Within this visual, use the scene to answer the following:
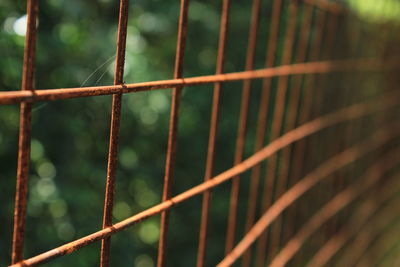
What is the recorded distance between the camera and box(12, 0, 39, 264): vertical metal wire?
663 mm

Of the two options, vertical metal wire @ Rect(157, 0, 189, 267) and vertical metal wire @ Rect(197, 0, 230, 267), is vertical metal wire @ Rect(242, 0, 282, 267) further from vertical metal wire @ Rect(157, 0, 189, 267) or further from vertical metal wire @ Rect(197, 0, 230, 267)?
vertical metal wire @ Rect(157, 0, 189, 267)

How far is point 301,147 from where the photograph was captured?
1.93 metres

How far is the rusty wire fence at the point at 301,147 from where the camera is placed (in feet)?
2.73

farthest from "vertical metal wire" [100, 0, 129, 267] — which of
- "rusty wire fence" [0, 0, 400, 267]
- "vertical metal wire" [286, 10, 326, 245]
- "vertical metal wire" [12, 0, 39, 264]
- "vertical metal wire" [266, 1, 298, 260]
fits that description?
"vertical metal wire" [286, 10, 326, 245]

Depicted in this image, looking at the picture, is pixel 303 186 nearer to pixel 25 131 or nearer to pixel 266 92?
pixel 266 92

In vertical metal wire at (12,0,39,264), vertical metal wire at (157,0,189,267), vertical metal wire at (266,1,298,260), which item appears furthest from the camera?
vertical metal wire at (266,1,298,260)

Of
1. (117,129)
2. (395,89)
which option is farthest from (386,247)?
(117,129)

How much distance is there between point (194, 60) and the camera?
3.89 meters

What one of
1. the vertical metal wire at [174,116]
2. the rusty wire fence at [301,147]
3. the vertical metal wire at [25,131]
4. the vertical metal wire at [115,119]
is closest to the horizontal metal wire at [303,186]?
the rusty wire fence at [301,147]

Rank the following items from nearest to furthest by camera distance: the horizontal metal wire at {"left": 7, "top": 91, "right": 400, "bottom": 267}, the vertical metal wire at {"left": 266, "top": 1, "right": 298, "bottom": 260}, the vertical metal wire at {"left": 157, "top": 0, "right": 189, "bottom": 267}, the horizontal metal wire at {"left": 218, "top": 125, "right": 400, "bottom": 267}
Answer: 1. the horizontal metal wire at {"left": 7, "top": 91, "right": 400, "bottom": 267}
2. the vertical metal wire at {"left": 157, "top": 0, "right": 189, "bottom": 267}
3. the horizontal metal wire at {"left": 218, "top": 125, "right": 400, "bottom": 267}
4. the vertical metal wire at {"left": 266, "top": 1, "right": 298, "bottom": 260}

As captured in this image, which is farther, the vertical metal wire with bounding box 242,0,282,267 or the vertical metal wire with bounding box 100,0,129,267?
the vertical metal wire with bounding box 242,0,282,267

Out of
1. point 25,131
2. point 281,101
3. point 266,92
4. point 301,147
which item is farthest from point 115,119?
point 301,147

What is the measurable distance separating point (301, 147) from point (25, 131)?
4.39 feet

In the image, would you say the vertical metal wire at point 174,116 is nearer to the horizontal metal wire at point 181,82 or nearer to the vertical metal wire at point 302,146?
the horizontal metal wire at point 181,82
